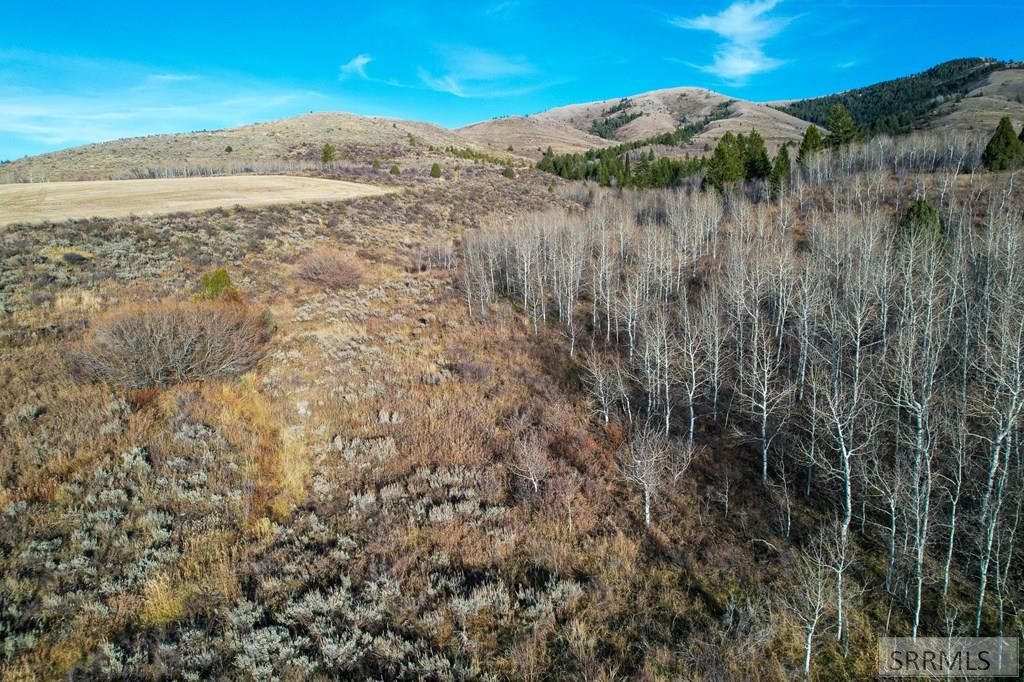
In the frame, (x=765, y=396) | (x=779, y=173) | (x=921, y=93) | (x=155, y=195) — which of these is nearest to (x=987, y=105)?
(x=921, y=93)

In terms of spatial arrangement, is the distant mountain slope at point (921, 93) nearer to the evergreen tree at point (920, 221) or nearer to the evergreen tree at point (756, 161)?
the evergreen tree at point (756, 161)

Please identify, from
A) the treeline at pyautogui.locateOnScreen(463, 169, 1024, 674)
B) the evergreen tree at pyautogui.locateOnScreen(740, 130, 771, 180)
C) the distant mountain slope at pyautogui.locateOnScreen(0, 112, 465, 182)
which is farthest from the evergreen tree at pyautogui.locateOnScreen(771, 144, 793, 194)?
the distant mountain slope at pyautogui.locateOnScreen(0, 112, 465, 182)

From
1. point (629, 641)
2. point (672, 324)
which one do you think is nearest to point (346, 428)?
point (629, 641)

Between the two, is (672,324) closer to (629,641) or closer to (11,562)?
(629,641)

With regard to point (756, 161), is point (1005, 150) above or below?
below

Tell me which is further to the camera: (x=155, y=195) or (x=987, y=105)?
(x=987, y=105)

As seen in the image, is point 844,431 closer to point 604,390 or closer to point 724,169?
point 604,390

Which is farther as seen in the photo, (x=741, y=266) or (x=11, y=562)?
(x=741, y=266)
